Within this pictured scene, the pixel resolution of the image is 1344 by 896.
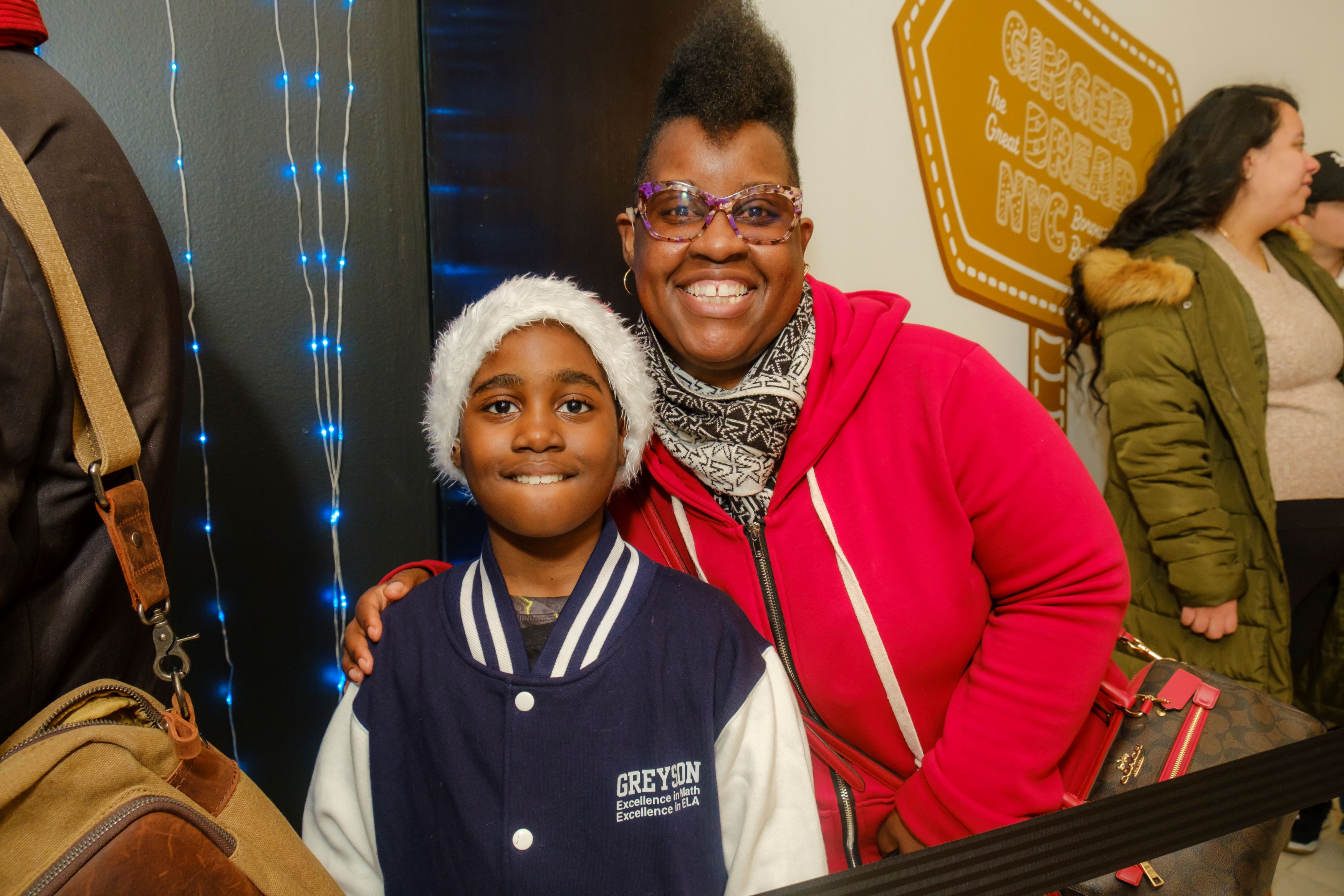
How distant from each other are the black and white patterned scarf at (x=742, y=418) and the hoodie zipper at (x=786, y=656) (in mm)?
46

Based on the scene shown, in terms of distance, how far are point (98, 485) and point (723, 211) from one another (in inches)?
38.8

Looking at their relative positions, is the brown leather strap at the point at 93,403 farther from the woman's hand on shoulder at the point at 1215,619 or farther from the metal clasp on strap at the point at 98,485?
the woman's hand on shoulder at the point at 1215,619

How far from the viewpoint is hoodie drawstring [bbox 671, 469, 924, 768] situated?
1.39 metres

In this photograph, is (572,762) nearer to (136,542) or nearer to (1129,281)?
(136,542)

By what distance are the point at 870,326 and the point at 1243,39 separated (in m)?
3.31

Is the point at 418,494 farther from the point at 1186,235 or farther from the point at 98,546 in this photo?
the point at 1186,235

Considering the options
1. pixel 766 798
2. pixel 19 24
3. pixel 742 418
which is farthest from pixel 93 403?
pixel 766 798

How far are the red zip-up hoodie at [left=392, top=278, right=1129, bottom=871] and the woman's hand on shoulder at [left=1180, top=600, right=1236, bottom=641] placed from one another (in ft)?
4.19

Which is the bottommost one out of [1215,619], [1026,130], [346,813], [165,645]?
[1215,619]

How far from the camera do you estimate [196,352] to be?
6.32 feet

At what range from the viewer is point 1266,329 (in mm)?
2494

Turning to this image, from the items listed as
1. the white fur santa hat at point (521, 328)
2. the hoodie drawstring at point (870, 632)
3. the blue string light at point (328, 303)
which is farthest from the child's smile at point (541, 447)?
the blue string light at point (328, 303)

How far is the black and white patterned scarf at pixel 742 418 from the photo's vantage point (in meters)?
1.40

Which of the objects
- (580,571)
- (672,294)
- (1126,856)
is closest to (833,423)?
(672,294)
